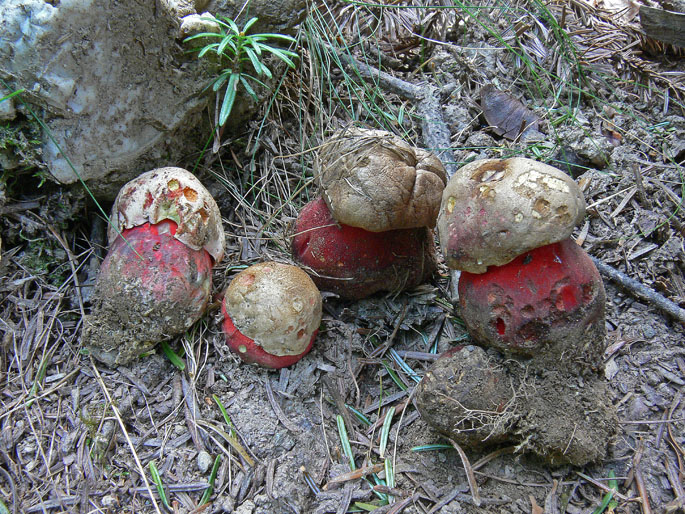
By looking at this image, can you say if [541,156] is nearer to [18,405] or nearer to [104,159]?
[104,159]

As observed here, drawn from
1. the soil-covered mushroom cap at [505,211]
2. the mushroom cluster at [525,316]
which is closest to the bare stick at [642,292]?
the mushroom cluster at [525,316]

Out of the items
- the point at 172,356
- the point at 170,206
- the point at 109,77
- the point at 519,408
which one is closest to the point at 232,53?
the point at 109,77

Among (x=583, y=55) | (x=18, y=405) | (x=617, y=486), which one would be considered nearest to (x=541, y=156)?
(x=583, y=55)

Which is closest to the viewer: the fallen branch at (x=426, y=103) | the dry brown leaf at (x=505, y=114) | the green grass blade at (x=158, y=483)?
the green grass blade at (x=158, y=483)

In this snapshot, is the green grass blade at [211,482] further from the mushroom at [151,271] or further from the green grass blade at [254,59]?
the green grass blade at [254,59]

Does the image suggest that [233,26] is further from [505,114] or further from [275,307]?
[505,114]

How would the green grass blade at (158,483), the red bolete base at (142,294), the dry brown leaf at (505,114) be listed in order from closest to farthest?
the green grass blade at (158,483), the red bolete base at (142,294), the dry brown leaf at (505,114)
